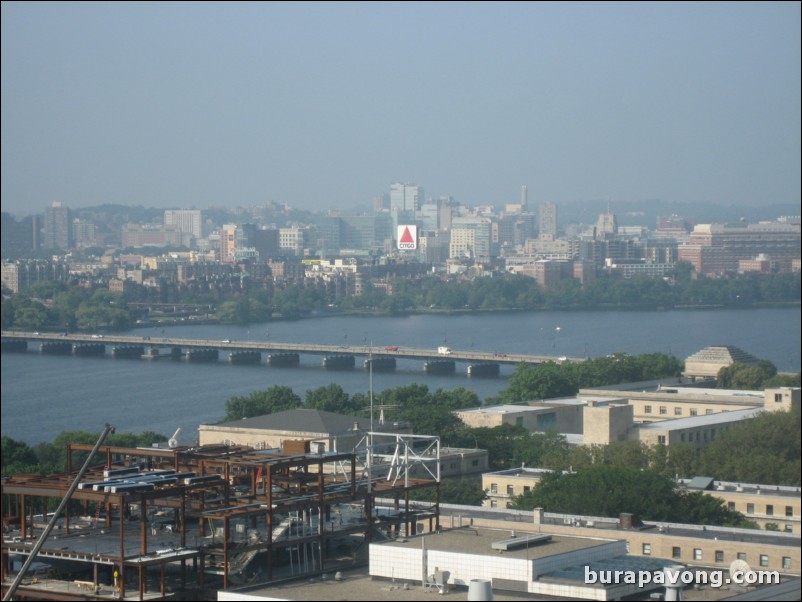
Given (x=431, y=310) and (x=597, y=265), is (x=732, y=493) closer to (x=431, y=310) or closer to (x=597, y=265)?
(x=431, y=310)

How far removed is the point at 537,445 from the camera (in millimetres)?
10812

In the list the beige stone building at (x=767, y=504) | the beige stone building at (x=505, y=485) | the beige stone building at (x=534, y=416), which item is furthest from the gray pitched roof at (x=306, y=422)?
the beige stone building at (x=767, y=504)

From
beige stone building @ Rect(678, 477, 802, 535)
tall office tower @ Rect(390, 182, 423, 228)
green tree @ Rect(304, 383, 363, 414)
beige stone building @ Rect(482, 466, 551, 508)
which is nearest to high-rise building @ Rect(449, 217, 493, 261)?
tall office tower @ Rect(390, 182, 423, 228)

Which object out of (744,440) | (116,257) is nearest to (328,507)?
(744,440)

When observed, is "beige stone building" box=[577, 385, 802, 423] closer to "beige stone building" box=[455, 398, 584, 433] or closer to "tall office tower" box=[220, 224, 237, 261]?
"beige stone building" box=[455, 398, 584, 433]

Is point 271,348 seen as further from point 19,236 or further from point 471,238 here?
point 19,236

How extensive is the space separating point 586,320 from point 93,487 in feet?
93.8

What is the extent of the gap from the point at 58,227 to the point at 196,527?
2206 inches

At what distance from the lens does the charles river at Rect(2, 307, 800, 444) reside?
17469mm

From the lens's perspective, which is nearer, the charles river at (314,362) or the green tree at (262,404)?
the green tree at (262,404)

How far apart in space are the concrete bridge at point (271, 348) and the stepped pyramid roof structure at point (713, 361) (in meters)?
4.26

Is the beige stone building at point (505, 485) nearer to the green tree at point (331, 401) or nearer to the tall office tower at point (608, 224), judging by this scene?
the green tree at point (331, 401)

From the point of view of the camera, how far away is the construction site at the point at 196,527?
16.7ft

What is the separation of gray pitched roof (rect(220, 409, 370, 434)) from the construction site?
3.83 metres
